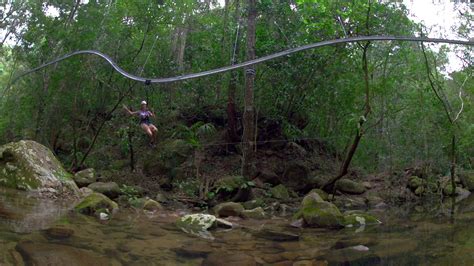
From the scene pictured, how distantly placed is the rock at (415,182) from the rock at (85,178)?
11136 mm

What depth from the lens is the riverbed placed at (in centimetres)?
553

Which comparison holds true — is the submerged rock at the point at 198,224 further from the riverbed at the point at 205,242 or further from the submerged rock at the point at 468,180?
the submerged rock at the point at 468,180

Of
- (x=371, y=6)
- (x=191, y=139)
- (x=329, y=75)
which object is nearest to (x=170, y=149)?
(x=191, y=139)

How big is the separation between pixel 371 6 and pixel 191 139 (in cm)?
674

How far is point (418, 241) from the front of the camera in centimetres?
757

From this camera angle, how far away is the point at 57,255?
5215mm

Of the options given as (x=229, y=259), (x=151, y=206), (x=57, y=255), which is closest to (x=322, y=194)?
(x=151, y=206)

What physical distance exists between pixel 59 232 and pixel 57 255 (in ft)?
4.80

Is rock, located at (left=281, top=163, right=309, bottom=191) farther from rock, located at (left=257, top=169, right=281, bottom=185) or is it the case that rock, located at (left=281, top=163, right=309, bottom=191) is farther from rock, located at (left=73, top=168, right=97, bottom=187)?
rock, located at (left=73, top=168, right=97, bottom=187)

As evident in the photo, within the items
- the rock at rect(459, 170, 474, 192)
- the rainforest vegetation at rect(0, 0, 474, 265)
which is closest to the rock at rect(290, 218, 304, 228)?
the rainforest vegetation at rect(0, 0, 474, 265)

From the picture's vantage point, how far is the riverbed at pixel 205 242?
5531 mm

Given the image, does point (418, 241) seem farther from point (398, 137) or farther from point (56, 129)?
point (56, 129)

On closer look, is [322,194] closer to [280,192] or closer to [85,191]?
[280,192]

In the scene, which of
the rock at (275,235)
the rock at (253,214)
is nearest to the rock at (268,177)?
the rock at (253,214)
